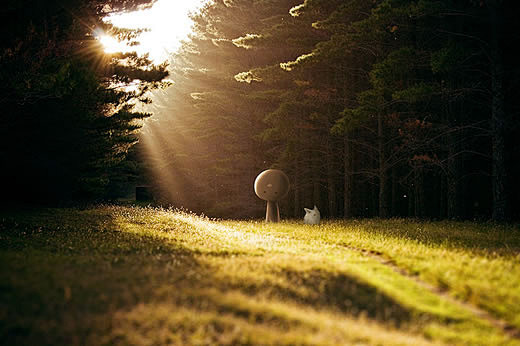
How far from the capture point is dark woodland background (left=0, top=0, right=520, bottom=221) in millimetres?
17172

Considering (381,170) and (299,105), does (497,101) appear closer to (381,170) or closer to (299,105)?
(381,170)

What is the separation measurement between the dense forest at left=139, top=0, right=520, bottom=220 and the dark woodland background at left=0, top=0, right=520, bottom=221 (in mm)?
98

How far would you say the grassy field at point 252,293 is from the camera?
5.74 m

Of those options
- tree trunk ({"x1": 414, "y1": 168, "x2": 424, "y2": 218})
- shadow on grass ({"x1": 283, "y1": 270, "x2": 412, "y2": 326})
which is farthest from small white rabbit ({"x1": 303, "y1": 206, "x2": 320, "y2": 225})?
shadow on grass ({"x1": 283, "y1": 270, "x2": 412, "y2": 326})

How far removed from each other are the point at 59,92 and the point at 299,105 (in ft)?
50.5

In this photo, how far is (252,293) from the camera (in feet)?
24.0

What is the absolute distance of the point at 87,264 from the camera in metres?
9.15

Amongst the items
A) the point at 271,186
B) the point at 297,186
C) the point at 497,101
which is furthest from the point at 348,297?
the point at 297,186

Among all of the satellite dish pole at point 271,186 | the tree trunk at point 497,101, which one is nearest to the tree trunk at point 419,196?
the tree trunk at point 497,101

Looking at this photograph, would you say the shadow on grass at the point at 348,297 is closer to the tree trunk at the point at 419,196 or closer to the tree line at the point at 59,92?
the tree line at the point at 59,92

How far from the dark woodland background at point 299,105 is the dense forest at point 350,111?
0.32 ft

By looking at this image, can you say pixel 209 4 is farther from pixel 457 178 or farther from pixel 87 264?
pixel 87 264

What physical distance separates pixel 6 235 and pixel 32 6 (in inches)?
275

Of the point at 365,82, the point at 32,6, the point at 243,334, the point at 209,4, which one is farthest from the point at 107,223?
the point at 209,4
